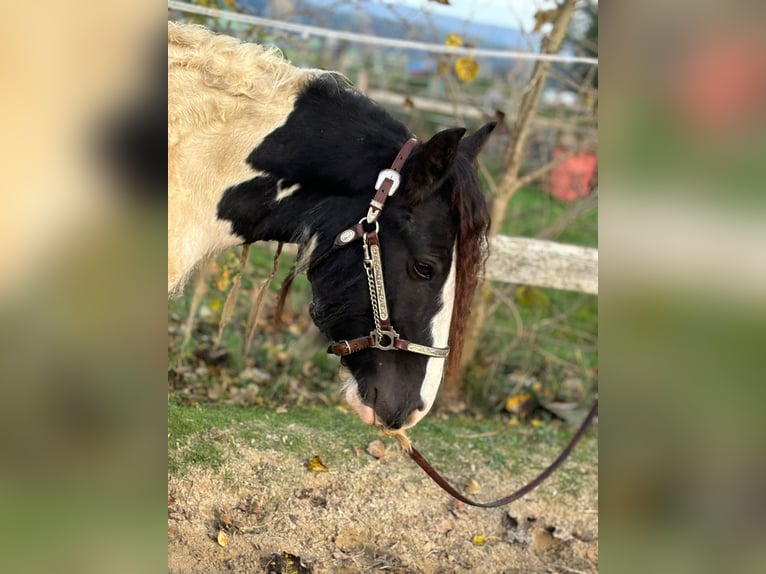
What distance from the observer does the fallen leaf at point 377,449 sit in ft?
12.1

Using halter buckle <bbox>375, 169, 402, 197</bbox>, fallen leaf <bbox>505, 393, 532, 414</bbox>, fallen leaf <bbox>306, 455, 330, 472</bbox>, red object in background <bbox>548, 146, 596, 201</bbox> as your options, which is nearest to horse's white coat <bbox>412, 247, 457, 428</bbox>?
halter buckle <bbox>375, 169, 402, 197</bbox>

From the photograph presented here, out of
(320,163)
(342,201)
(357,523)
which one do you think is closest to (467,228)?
(342,201)

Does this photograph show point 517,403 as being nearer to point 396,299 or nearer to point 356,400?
point 356,400

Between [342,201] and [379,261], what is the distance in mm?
289

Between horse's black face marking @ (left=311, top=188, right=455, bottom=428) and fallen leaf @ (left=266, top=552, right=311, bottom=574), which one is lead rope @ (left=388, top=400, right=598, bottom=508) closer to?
horse's black face marking @ (left=311, top=188, right=455, bottom=428)

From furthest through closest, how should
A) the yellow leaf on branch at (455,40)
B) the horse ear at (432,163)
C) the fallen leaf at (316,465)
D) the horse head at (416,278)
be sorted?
the yellow leaf on branch at (455,40) → the fallen leaf at (316,465) → the horse head at (416,278) → the horse ear at (432,163)

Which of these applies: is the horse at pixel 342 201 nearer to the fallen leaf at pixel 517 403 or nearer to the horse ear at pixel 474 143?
the horse ear at pixel 474 143

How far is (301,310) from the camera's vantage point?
17.2 ft

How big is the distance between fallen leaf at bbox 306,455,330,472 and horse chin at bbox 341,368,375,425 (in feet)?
3.74

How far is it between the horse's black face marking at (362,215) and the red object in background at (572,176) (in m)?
3.92

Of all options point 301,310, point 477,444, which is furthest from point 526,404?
point 301,310

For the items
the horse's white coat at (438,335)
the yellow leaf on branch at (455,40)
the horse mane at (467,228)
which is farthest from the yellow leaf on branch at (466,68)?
the horse's white coat at (438,335)

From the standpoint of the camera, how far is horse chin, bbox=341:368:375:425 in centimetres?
246
